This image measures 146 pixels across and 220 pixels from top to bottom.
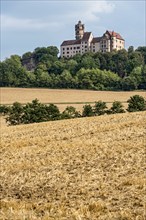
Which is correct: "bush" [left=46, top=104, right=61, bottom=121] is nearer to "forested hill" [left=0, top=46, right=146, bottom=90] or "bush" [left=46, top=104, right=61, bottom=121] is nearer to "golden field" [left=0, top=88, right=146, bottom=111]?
"golden field" [left=0, top=88, right=146, bottom=111]

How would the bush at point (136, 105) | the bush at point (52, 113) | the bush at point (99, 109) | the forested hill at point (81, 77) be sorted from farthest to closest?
1. the forested hill at point (81, 77)
2. the bush at point (136, 105)
3. the bush at point (99, 109)
4. the bush at point (52, 113)

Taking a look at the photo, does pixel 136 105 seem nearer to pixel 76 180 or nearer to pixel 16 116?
pixel 16 116

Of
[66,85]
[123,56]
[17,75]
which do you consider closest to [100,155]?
[66,85]

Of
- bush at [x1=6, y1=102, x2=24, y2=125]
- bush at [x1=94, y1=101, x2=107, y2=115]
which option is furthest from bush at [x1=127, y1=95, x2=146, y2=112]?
bush at [x1=6, y1=102, x2=24, y2=125]

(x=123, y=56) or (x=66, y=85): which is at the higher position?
(x=123, y=56)

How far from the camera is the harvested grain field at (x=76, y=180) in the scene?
1209cm

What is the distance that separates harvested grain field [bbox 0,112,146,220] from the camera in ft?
39.7

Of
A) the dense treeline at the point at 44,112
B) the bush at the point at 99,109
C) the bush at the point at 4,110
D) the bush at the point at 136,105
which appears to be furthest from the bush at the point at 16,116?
the bush at the point at 136,105

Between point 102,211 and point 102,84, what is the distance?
136m

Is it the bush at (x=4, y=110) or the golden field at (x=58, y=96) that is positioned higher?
the golden field at (x=58, y=96)

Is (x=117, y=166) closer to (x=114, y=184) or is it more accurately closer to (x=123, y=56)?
(x=114, y=184)

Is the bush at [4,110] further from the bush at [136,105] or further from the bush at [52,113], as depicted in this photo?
the bush at [136,105]

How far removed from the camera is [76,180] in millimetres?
16156

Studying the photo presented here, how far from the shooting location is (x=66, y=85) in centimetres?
14675
